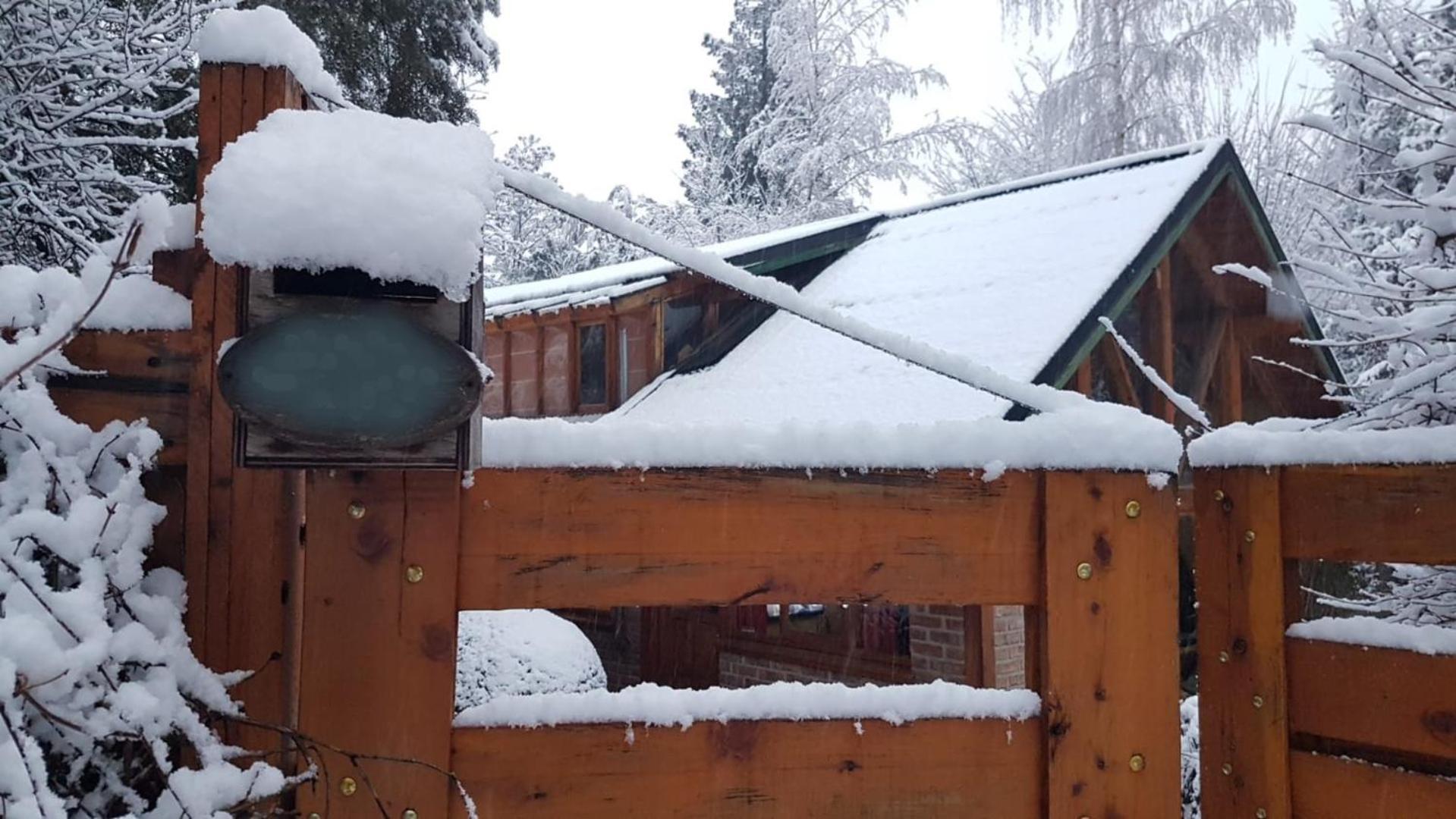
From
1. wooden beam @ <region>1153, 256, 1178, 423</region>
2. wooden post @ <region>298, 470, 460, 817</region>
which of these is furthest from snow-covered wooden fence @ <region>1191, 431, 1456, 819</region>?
wooden beam @ <region>1153, 256, 1178, 423</region>

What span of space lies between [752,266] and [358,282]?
716 centimetres

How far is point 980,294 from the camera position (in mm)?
6750

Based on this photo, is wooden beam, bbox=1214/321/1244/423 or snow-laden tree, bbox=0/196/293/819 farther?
wooden beam, bbox=1214/321/1244/423

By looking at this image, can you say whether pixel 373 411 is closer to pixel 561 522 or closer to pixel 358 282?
pixel 358 282

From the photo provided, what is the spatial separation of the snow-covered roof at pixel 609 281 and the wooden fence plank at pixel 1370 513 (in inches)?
245

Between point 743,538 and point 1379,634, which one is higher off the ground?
point 743,538

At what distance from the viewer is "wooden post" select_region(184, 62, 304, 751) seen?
134cm

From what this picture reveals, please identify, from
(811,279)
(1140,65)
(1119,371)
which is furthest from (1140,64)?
(1119,371)

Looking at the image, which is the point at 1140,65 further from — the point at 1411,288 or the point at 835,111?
the point at 1411,288

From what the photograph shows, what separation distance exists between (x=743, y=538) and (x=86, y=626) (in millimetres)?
835

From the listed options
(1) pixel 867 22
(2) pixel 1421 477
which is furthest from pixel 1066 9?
(2) pixel 1421 477

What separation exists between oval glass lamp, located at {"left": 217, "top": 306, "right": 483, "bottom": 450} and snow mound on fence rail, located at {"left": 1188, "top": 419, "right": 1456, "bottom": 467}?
1.47 m

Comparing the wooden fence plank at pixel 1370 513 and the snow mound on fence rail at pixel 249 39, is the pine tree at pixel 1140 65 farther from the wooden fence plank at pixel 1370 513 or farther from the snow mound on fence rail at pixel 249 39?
the snow mound on fence rail at pixel 249 39

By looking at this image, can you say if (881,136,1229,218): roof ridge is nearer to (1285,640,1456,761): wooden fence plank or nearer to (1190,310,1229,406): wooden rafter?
(1190,310,1229,406): wooden rafter
